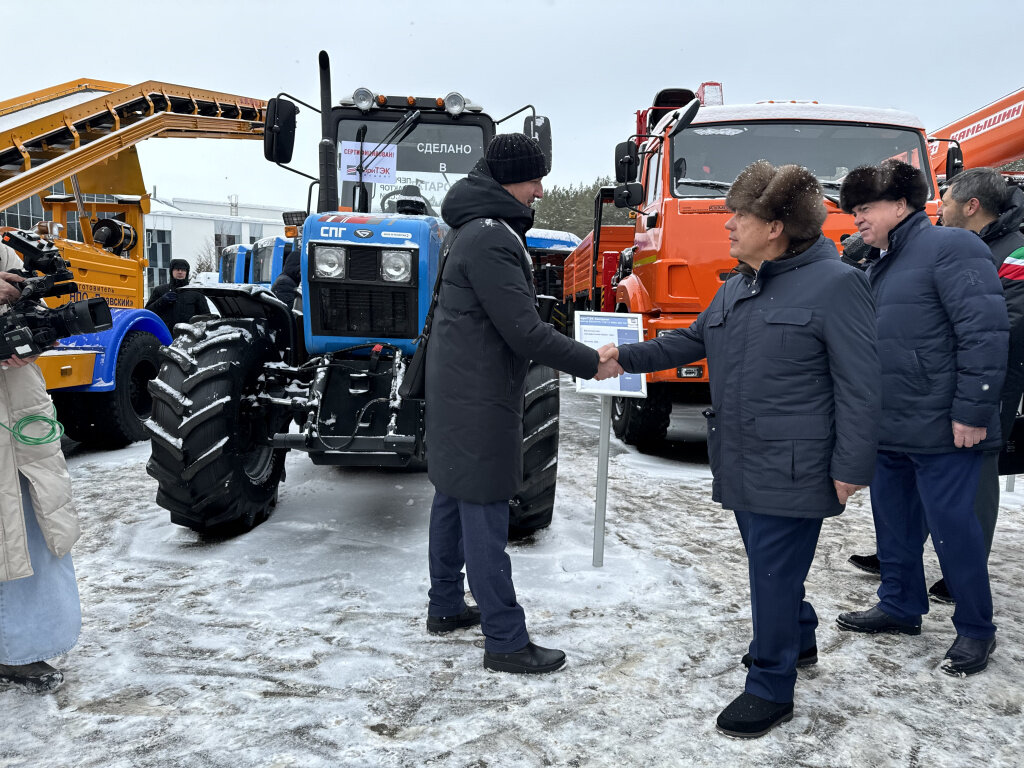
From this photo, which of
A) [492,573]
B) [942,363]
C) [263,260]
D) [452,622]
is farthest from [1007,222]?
[263,260]

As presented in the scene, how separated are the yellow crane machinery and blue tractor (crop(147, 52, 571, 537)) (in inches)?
90.9

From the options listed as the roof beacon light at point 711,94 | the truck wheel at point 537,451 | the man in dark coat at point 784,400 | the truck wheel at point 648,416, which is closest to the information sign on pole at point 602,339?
the truck wheel at point 537,451

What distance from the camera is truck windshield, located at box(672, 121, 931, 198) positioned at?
5973 millimetres

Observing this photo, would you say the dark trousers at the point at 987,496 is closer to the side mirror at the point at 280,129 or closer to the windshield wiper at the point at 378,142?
the windshield wiper at the point at 378,142

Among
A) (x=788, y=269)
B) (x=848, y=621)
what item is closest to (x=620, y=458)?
(x=848, y=621)

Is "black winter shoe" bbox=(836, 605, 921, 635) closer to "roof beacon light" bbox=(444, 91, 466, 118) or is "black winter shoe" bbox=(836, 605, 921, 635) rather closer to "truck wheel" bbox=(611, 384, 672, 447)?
"truck wheel" bbox=(611, 384, 672, 447)

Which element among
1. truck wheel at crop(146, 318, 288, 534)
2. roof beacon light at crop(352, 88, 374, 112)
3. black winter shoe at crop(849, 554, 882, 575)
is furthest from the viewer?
roof beacon light at crop(352, 88, 374, 112)

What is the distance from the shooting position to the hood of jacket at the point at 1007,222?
318cm

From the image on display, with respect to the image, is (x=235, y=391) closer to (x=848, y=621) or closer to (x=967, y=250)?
(x=848, y=621)

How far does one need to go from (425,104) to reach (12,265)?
3.13m

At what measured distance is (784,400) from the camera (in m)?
2.34

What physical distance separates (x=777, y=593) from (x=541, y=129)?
326 cm

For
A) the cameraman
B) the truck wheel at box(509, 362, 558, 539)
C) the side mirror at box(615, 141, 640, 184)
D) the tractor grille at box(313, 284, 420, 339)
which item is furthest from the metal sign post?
the side mirror at box(615, 141, 640, 184)

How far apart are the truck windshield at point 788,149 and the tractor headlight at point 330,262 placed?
2.84m
